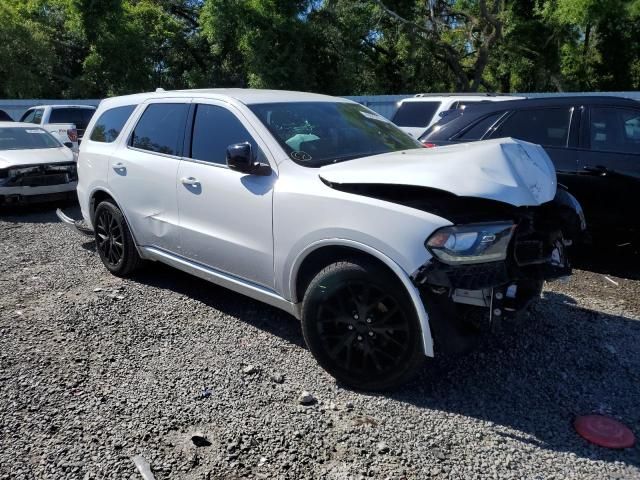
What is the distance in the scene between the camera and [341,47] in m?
24.0

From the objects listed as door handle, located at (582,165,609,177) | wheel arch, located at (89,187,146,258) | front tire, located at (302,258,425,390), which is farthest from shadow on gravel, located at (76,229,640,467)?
door handle, located at (582,165,609,177)

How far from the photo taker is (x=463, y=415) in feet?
10.5

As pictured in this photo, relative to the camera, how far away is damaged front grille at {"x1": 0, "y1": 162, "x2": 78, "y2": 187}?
8.79 m

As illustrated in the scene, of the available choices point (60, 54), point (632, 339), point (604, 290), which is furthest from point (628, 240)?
point (60, 54)

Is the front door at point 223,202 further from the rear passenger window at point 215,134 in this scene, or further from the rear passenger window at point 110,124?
the rear passenger window at point 110,124

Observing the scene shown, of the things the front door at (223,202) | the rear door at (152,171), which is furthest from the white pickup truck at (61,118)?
the front door at (223,202)

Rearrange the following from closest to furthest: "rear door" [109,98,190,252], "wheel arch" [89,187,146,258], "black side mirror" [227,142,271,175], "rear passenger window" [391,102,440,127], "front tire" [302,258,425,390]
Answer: "front tire" [302,258,425,390] < "black side mirror" [227,142,271,175] < "rear door" [109,98,190,252] < "wheel arch" [89,187,146,258] < "rear passenger window" [391,102,440,127]

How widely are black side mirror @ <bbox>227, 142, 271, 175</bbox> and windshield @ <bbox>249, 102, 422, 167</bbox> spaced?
8.6 inches

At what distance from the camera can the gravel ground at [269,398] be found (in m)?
2.81

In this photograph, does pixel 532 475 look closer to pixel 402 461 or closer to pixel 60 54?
pixel 402 461

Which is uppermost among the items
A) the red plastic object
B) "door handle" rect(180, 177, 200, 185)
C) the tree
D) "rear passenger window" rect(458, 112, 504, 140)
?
the tree

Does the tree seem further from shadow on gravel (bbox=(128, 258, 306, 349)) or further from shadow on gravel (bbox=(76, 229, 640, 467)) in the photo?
shadow on gravel (bbox=(76, 229, 640, 467))

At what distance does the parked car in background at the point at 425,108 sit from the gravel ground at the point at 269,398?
5255 mm

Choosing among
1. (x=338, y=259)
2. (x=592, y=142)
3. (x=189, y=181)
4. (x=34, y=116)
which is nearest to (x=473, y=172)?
(x=338, y=259)
